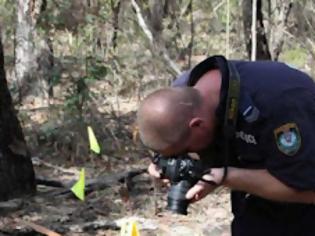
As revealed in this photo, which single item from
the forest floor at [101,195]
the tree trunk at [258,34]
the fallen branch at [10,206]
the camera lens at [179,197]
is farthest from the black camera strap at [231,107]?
the tree trunk at [258,34]

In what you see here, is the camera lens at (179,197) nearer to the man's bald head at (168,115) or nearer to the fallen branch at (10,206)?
the man's bald head at (168,115)

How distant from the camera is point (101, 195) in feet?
17.2

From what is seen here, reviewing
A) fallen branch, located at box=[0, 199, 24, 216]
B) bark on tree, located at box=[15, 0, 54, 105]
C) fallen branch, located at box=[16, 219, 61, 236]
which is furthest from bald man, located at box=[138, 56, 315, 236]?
bark on tree, located at box=[15, 0, 54, 105]

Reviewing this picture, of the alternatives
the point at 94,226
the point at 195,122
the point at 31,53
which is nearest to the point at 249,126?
the point at 195,122

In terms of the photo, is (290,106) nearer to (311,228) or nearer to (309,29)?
(311,228)

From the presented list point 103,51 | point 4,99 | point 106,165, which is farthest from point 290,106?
point 103,51

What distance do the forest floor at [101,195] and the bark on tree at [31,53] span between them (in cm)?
105

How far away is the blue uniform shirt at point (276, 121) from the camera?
6.45 ft

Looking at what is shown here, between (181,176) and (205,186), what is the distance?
73mm

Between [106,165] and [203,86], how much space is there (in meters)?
4.45

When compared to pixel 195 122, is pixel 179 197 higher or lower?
lower

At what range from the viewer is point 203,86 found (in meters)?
2.03

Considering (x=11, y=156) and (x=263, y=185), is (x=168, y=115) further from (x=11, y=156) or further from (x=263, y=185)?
(x=11, y=156)

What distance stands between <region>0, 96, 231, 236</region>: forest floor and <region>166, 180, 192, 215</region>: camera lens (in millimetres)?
2405
